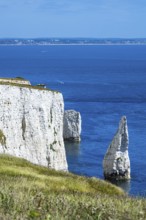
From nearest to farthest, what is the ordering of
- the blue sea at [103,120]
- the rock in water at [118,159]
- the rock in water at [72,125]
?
the rock in water at [118,159], the blue sea at [103,120], the rock in water at [72,125]

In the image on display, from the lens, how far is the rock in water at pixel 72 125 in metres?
93.3

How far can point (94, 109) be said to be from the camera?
401 feet

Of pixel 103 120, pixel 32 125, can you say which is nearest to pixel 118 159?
pixel 32 125

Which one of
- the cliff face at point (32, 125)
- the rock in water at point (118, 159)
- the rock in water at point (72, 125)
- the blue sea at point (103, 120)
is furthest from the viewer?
the rock in water at point (72, 125)

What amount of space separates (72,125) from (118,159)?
986 inches

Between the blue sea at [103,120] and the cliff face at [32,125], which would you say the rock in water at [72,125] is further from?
the cliff face at [32,125]

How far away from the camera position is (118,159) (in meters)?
70.2

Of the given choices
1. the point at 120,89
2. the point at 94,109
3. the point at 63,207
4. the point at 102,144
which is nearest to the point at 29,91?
the point at 102,144

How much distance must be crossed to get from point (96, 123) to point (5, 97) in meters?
54.1

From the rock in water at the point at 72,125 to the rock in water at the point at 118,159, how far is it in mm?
22417

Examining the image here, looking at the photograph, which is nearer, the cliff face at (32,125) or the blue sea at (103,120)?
the cliff face at (32,125)

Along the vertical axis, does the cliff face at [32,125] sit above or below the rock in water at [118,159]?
above

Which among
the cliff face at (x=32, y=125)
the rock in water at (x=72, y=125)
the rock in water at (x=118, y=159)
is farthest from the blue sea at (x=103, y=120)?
the cliff face at (x=32, y=125)

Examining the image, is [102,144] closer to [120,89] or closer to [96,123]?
[96,123]
